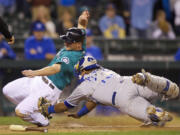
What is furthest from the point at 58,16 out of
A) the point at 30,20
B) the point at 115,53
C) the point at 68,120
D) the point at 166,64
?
the point at 68,120

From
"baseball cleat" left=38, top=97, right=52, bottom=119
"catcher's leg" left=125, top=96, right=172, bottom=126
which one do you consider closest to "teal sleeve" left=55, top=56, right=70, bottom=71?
"baseball cleat" left=38, top=97, right=52, bottom=119

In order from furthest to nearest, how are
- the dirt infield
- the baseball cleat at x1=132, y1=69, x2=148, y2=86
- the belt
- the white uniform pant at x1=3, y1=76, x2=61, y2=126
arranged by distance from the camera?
1. the belt
2. the white uniform pant at x1=3, y1=76, x2=61, y2=126
3. the dirt infield
4. the baseball cleat at x1=132, y1=69, x2=148, y2=86

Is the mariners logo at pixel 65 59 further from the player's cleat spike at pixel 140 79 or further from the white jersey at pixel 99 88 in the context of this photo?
the player's cleat spike at pixel 140 79

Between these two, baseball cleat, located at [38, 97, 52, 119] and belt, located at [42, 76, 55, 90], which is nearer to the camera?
baseball cleat, located at [38, 97, 52, 119]

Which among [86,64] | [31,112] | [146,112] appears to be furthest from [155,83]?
[31,112]

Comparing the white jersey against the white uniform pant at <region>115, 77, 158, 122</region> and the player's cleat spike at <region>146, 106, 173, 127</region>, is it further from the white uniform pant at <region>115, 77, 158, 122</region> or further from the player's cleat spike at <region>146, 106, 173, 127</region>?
the player's cleat spike at <region>146, 106, 173, 127</region>

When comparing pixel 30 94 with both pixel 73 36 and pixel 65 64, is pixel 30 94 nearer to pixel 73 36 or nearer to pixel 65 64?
pixel 65 64

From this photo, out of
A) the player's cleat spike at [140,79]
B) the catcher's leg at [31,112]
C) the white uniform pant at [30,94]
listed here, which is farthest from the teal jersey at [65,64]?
the player's cleat spike at [140,79]
